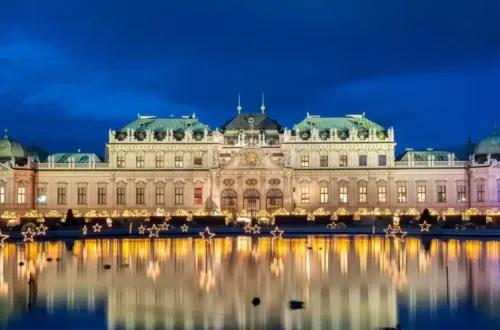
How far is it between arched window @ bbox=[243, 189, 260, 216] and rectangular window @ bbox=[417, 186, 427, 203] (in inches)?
740

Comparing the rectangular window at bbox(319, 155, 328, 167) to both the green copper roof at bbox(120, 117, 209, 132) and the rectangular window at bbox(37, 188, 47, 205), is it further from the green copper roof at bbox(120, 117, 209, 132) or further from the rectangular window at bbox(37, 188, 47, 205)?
the rectangular window at bbox(37, 188, 47, 205)

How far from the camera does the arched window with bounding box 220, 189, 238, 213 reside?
275 ft

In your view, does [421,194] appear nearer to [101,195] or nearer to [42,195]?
[101,195]

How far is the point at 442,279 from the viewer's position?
30.6m

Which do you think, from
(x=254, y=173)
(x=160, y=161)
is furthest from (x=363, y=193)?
(x=160, y=161)

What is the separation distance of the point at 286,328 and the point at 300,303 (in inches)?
154

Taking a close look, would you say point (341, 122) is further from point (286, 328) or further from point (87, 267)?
point (286, 328)

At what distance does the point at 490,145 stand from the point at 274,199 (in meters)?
25.9

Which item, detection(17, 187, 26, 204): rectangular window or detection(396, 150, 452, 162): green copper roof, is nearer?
detection(17, 187, 26, 204): rectangular window

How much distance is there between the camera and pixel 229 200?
8388cm

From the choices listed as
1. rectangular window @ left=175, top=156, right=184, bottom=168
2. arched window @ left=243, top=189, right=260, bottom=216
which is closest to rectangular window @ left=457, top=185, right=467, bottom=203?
arched window @ left=243, top=189, right=260, bottom=216

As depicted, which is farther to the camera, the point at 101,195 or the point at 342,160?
the point at 101,195

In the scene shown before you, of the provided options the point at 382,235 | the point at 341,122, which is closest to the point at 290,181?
the point at 341,122

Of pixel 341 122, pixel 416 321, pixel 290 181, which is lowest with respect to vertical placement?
pixel 416 321
